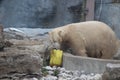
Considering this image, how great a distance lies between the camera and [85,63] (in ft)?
22.3

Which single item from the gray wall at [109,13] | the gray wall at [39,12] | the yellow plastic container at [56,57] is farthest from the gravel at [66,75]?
the gray wall at [39,12]

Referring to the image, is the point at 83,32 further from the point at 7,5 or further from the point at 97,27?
the point at 7,5

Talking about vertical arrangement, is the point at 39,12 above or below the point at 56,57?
above

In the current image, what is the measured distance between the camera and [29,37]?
9477mm

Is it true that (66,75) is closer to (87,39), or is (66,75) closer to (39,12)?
(87,39)

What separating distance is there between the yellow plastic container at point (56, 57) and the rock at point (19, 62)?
76.9 inches

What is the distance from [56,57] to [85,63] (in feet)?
2.03

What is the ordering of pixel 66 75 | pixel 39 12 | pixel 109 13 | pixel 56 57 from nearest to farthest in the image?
pixel 66 75, pixel 56 57, pixel 109 13, pixel 39 12

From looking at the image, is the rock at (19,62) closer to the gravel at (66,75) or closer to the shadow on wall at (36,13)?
the gravel at (66,75)

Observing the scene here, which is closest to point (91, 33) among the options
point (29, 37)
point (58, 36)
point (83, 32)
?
point (83, 32)

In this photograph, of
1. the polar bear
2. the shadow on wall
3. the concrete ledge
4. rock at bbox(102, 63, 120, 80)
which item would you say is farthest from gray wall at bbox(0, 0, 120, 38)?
rock at bbox(102, 63, 120, 80)

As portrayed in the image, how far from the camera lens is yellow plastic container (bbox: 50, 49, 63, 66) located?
7199 millimetres

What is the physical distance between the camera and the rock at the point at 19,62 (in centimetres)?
508

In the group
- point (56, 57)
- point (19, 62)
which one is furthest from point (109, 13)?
point (19, 62)
